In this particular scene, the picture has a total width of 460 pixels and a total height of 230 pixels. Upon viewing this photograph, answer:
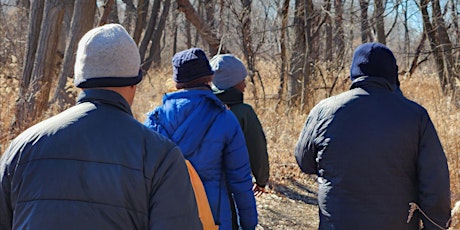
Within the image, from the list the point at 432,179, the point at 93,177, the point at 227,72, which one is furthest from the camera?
the point at 227,72

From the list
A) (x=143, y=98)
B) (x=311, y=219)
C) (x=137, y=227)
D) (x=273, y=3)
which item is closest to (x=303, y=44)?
(x=273, y=3)

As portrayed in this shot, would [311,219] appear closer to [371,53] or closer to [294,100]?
[371,53]

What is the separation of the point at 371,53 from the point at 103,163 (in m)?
1.74

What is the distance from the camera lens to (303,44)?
11.7 m

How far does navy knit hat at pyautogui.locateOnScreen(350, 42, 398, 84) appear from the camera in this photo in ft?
9.88

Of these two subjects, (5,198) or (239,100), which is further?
(239,100)

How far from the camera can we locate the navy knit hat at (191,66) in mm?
2998

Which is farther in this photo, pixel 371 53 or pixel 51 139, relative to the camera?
pixel 371 53

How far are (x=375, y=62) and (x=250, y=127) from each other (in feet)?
3.22

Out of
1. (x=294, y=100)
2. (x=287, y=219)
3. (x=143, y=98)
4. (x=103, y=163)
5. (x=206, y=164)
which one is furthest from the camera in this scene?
(x=143, y=98)

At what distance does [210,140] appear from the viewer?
2930 millimetres

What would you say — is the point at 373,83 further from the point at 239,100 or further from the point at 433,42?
the point at 433,42

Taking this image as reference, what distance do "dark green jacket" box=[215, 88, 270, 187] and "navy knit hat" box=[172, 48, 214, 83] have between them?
67 centimetres

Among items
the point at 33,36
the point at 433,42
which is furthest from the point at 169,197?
the point at 433,42
